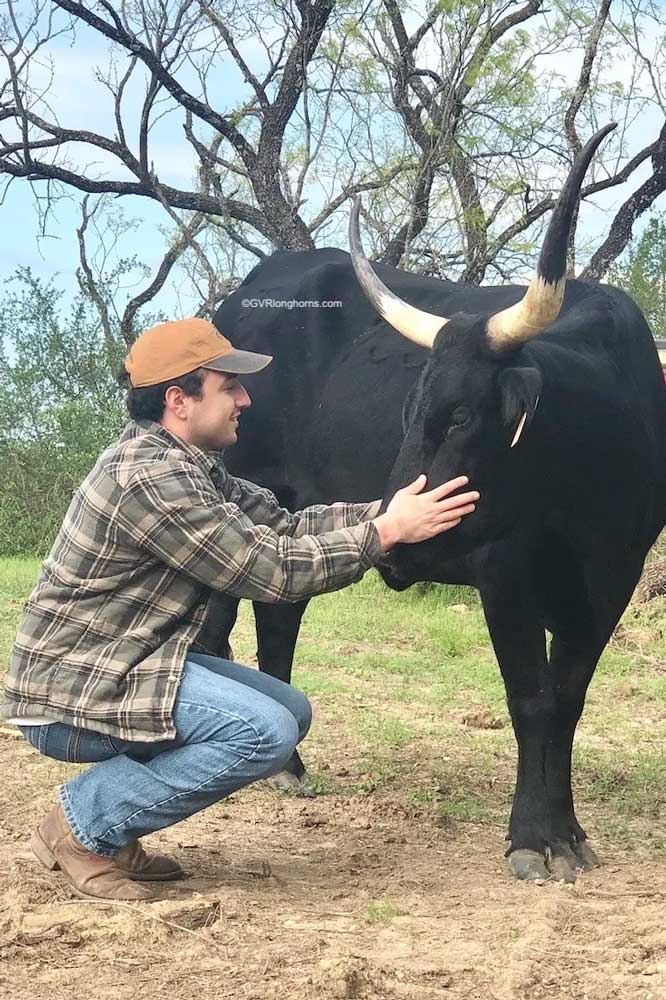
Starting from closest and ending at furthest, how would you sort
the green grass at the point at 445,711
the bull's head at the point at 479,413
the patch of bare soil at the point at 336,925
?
1. the patch of bare soil at the point at 336,925
2. the bull's head at the point at 479,413
3. the green grass at the point at 445,711

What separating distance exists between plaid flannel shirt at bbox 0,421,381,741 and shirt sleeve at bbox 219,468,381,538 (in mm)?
430

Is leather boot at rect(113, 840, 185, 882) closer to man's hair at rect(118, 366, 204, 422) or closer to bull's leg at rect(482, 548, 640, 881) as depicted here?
bull's leg at rect(482, 548, 640, 881)

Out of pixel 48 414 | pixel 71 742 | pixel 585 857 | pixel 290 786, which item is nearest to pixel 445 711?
pixel 290 786

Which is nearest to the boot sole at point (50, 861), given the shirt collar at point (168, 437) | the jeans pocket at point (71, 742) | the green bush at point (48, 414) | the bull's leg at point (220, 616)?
the jeans pocket at point (71, 742)

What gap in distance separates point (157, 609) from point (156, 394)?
667 millimetres

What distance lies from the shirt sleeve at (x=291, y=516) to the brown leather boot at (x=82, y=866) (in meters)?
1.14

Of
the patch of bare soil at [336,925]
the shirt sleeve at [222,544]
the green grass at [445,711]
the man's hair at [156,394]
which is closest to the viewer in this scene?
the patch of bare soil at [336,925]

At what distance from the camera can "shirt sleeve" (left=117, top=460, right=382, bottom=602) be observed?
3697 mm

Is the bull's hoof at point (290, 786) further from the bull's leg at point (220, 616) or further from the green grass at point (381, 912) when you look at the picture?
the green grass at point (381, 912)

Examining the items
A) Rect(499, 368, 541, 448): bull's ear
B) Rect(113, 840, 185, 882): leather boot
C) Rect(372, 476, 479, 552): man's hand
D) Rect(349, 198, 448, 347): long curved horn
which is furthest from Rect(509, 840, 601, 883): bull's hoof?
Rect(349, 198, 448, 347): long curved horn

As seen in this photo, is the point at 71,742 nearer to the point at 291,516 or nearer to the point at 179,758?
the point at 179,758

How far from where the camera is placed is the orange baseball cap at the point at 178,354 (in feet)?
12.8

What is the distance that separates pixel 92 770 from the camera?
3914mm

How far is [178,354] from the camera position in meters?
3.91
